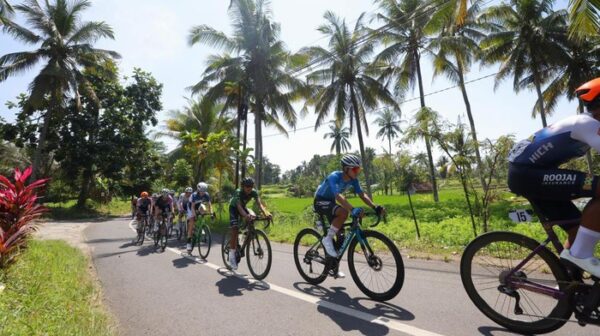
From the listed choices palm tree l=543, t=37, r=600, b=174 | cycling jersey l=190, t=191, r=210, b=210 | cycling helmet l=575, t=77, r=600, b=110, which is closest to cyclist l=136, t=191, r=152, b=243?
cycling jersey l=190, t=191, r=210, b=210

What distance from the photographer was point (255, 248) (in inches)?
245

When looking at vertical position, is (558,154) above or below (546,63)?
below

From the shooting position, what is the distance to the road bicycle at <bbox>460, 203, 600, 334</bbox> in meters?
2.79

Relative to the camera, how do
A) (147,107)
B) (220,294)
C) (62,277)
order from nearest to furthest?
1. (220,294)
2. (62,277)
3. (147,107)

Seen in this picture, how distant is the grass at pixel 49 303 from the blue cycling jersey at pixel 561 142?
4281 mm

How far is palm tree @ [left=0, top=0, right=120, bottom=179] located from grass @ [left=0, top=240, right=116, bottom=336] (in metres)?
21.0

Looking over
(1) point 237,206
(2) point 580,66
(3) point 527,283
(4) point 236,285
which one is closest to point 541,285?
(3) point 527,283

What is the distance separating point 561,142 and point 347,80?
22689mm

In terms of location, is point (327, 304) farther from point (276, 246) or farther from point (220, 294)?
point (276, 246)

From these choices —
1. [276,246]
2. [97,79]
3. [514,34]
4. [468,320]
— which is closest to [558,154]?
[468,320]

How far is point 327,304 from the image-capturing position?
14.3 feet

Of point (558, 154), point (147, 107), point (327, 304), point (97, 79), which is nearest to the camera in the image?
point (558, 154)

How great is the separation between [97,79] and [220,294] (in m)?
30.1

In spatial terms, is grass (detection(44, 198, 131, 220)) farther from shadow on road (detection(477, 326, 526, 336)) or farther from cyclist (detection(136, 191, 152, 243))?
shadow on road (detection(477, 326, 526, 336))
